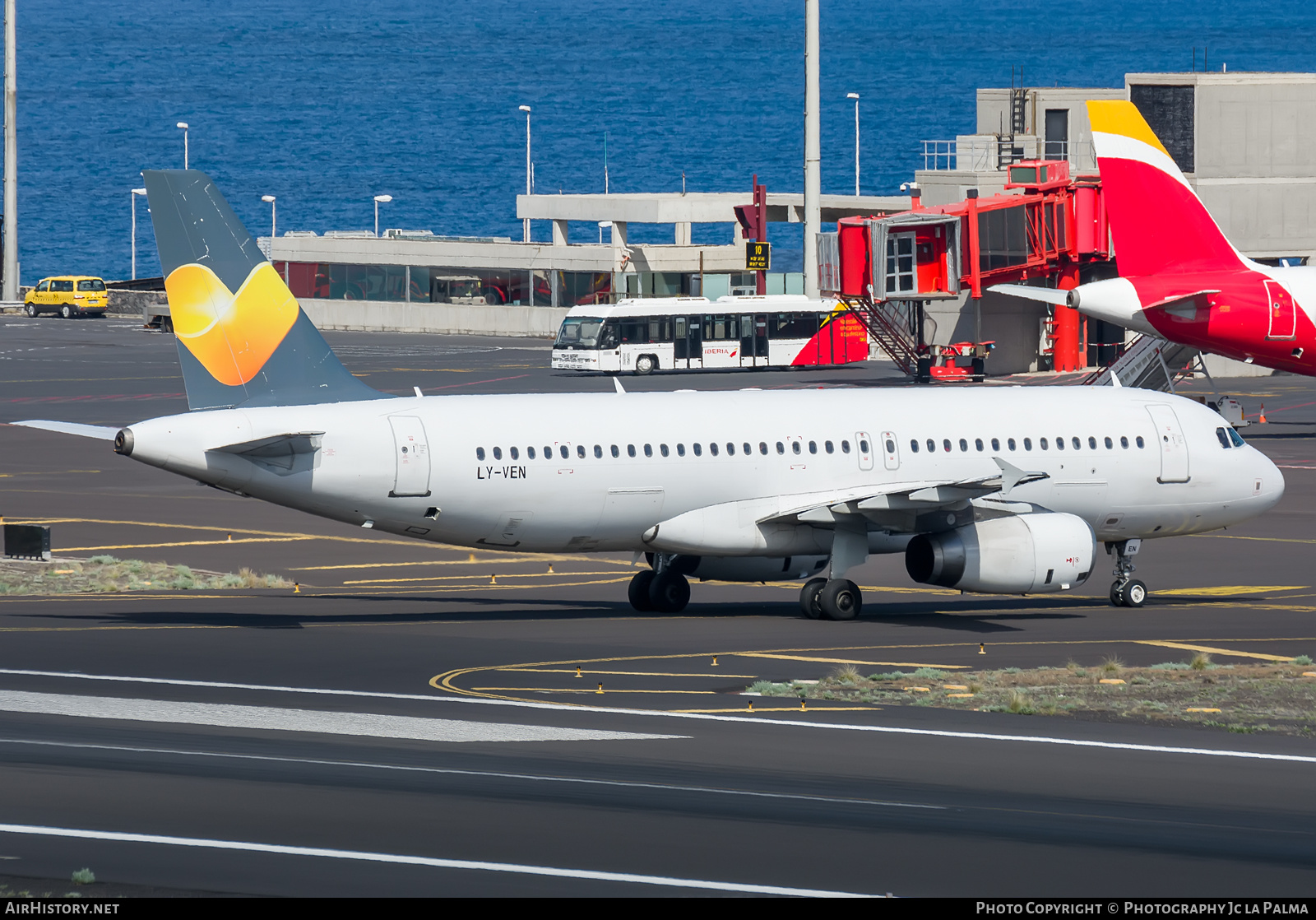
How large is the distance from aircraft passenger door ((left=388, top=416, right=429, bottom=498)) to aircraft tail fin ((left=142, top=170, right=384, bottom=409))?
5.79 ft

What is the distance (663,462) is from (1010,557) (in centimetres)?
631

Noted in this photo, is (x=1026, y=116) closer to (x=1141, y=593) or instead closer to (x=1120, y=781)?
(x=1141, y=593)

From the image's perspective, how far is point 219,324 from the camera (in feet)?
106

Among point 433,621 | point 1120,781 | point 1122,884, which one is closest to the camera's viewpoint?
point 1122,884

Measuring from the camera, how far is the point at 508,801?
18.5 m

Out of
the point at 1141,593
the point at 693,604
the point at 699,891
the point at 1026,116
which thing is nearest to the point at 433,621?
the point at 693,604

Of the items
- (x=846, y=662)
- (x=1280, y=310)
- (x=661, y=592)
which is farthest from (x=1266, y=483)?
(x=1280, y=310)

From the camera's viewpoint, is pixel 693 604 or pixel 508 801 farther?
pixel 693 604

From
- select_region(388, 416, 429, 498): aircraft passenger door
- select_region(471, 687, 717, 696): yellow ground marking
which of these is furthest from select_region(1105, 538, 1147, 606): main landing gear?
select_region(388, 416, 429, 498): aircraft passenger door

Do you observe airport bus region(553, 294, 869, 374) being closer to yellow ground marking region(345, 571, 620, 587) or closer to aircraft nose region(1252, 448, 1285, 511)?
yellow ground marking region(345, 571, 620, 587)

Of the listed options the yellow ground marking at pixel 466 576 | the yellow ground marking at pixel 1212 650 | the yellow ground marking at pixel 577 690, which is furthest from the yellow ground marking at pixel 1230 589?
the yellow ground marking at pixel 577 690

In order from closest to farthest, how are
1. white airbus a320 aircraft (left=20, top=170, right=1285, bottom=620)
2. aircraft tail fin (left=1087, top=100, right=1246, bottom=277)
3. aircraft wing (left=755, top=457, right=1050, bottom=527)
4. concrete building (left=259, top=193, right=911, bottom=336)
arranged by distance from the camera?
white airbus a320 aircraft (left=20, top=170, right=1285, bottom=620) < aircraft wing (left=755, top=457, right=1050, bottom=527) < aircraft tail fin (left=1087, top=100, right=1246, bottom=277) < concrete building (left=259, top=193, right=911, bottom=336)

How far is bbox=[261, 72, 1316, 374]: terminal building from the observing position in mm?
90438

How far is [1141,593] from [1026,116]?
229 ft
